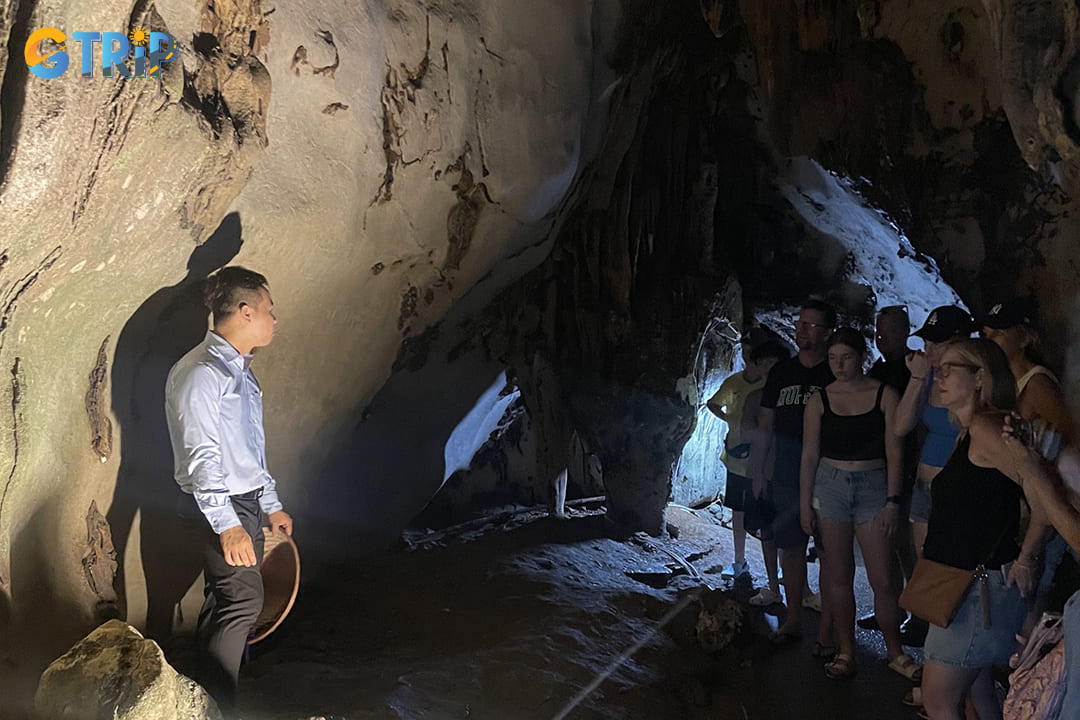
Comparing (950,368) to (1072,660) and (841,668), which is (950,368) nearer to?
(1072,660)

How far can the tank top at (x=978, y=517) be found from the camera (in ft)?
8.04

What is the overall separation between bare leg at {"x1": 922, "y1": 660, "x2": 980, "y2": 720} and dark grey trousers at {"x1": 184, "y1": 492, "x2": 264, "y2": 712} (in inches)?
91.7

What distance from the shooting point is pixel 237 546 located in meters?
2.55

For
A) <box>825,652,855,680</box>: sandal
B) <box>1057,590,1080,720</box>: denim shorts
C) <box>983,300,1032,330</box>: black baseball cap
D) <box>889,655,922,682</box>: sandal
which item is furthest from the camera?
<box>825,652,855,680</box>: sandal

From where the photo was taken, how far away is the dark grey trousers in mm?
2676

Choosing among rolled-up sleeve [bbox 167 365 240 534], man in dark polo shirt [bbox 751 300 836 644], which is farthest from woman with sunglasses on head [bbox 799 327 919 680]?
rolled-up sleeve [bbox 167 365 240 534]

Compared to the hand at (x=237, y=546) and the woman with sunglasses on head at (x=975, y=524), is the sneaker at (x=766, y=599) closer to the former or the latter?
the woman with sunglasses on head at (x=975, y=524)

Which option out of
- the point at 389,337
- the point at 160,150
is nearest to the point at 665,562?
the point at 389,337

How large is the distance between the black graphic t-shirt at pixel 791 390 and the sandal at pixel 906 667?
1.18 m

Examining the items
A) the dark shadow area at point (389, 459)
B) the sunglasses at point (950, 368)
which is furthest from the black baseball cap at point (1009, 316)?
the dark shadow area at point (389, 459)

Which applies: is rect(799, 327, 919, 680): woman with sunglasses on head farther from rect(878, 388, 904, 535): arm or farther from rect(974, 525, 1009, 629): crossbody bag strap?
rect(974, 525, 1009, 629): crossbody bag strap

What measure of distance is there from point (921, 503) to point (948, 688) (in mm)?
1296

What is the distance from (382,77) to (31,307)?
1953mm

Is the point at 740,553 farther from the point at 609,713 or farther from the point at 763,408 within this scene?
the point at 609,713
